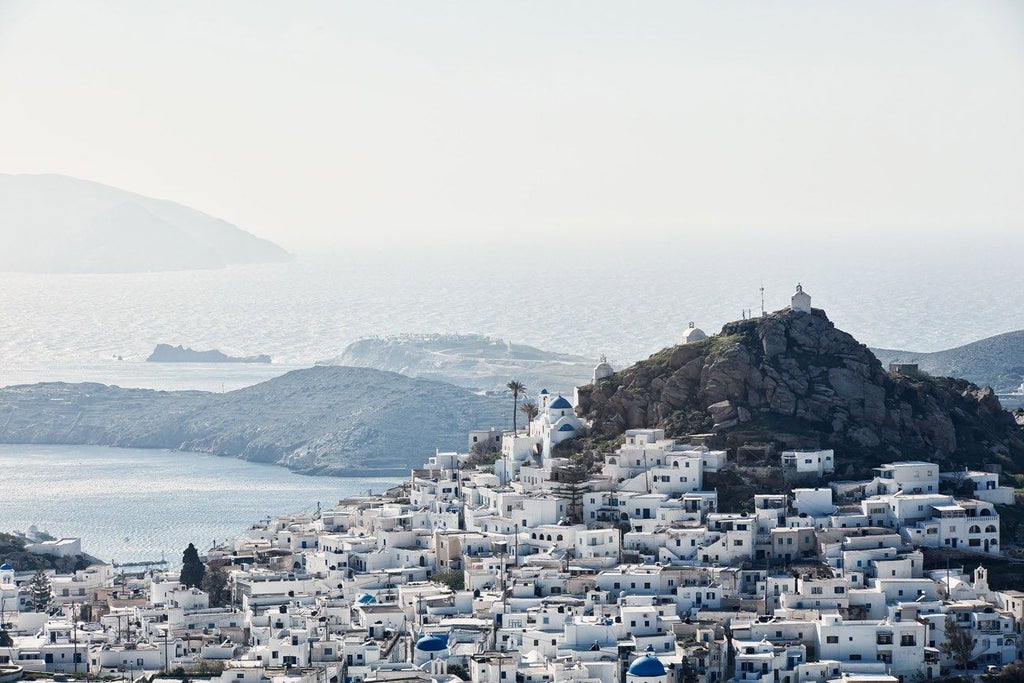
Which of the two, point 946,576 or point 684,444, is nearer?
point 946,576

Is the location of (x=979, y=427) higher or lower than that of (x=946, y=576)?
higher

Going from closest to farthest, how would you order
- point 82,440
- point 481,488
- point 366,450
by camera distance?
point 481,488
point 366,450
point 82,440

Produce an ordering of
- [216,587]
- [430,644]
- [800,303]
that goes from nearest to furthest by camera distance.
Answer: [430,644] → [216,587] → [800,303]

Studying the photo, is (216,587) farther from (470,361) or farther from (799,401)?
(470,361)

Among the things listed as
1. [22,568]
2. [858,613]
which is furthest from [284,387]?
[858,613]

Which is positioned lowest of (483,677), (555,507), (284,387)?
(483,677)

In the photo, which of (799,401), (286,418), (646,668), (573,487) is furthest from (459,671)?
(286,418)

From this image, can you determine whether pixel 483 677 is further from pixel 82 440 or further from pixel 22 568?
pixel 82 440
